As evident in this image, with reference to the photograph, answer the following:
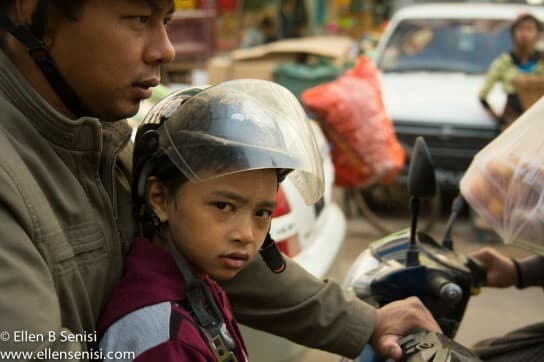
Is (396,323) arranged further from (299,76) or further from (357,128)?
(299,76)

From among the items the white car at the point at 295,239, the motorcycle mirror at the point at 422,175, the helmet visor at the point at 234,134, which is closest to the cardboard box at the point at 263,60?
the white car at the point at 295,239

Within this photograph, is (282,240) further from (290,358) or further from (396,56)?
(396,56)

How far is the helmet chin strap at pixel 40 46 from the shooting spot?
5.14 feet

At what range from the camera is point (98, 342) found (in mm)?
1573

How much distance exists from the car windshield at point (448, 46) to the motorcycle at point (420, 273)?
5.57m

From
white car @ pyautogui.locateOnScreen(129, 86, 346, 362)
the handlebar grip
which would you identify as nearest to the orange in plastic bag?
white car @ pyautogui.locateOnScreen(129, 86, 346, 362)

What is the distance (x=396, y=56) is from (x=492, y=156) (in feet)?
19.7

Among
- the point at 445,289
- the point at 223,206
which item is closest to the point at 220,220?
the point at 223,206

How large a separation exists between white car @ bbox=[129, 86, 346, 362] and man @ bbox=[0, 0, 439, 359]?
141cm

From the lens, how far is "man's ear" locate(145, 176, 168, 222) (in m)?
1.75

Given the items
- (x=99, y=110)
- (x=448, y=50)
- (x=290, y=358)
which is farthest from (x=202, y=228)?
(x=448, y=50)

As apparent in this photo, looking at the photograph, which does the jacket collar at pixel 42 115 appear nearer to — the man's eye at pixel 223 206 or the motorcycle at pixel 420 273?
the man's eye at pixel 223 206

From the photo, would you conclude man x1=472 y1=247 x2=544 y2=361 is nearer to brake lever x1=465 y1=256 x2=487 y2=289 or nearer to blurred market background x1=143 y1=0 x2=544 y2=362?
brake lever x1=465 y1=256 x2=487 y2=289

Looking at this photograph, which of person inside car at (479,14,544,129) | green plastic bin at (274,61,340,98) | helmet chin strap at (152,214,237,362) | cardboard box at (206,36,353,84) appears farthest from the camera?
cardboard box at (206,36,353,84)
